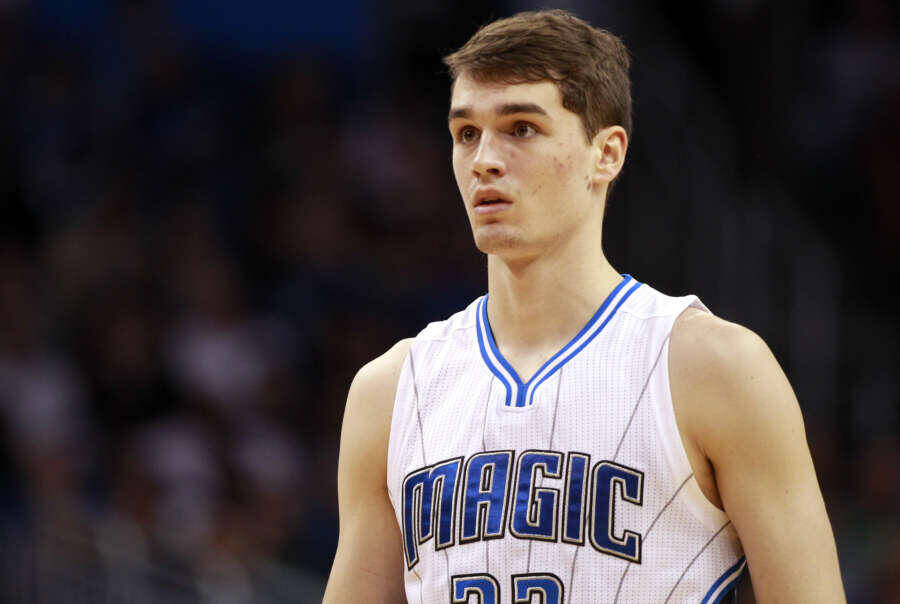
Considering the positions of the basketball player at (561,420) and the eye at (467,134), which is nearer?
the basketball player at (561,420)

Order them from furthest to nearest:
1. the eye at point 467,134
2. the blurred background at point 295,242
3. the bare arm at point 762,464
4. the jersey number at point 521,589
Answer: the blurred background at point 295,242, the eye at point 467,134, the jersey number at point 521,589, the bare arm at point 762,464

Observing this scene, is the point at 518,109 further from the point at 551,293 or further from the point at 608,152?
the point at 551,293

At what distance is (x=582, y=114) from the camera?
3322 mm

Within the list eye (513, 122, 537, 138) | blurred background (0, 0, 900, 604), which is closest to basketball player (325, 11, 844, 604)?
eye (513, 122, 537, 138)

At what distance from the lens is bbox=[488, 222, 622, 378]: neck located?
3359 millimetres

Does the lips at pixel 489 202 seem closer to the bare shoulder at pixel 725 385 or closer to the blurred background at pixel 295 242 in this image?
the bare shoulder at pixel 725 385

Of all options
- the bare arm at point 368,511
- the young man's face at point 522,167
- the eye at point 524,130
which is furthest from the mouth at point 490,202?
the bare arm at point 368,511

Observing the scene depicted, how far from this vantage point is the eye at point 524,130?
3.28 metres

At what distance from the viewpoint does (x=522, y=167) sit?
3.25 m

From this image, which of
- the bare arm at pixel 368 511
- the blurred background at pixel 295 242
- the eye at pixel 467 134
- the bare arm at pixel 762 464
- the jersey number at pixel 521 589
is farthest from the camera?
the blurred background at pixel 295 242

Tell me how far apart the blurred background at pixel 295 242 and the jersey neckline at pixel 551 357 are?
3.40 metres

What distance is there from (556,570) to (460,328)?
0.75 m

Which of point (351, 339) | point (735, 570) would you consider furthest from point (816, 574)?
point (351, 339)

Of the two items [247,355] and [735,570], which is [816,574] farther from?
[247,355]
